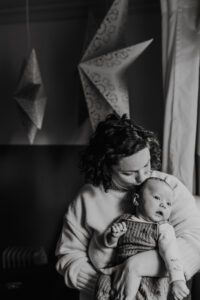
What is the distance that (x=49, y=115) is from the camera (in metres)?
2.26

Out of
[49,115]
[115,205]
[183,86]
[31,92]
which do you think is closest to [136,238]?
[115,205]

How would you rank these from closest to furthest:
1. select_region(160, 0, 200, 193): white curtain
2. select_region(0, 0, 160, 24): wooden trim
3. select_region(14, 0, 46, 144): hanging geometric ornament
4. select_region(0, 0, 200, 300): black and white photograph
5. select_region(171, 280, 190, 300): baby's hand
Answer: select_region(171, 280, 190, 300): baby's hand, select_region(0, 0, 200, 300): black and white photograph, select_region(160, 0, 200, 193): white curtain, select_region(14, 0, 46, 144): hanging geometric ornament, select_region(0, 0, 160, 24): wooden trim

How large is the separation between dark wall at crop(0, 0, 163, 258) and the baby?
0.85 meters

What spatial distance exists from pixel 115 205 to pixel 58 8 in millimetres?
1282

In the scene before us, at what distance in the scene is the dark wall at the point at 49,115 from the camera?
6.70 ft

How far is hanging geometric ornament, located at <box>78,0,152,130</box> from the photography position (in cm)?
164

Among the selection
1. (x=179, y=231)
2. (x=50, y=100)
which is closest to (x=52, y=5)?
(x=50, y=100)

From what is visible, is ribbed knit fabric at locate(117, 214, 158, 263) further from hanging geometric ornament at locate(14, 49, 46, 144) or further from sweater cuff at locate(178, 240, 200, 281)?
hanging geometric ornament at locate(14, 49, 46, 144)

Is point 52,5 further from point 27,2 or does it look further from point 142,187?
point 142,187

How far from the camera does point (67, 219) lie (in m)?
1.38

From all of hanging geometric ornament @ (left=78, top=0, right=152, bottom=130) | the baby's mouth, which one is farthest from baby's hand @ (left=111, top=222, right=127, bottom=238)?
hanging geometric ornament @ (left=78, top=0, right=152, bottom=130)

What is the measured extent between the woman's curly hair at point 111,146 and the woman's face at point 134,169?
0.05 ft

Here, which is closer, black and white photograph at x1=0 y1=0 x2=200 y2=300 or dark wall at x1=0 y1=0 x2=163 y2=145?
black and white photograph at x1=0 y1=0 x2=200 y2=300

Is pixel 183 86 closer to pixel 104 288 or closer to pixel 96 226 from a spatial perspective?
pixel 96 226
